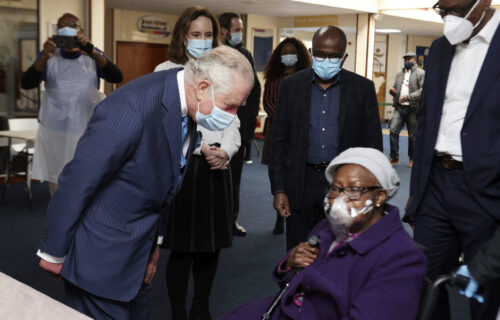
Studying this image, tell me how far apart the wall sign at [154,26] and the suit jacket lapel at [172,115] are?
11.2 metres

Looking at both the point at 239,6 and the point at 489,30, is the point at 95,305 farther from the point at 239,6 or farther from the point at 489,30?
the point at 239,6

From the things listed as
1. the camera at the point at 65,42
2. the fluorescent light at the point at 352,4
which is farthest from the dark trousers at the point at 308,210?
the fluorescent light at the point at 352,4

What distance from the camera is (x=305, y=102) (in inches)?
115

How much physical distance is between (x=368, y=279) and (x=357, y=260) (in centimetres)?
7

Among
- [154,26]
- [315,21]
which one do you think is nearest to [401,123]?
[315,21]

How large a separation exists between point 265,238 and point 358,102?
242 centimetres

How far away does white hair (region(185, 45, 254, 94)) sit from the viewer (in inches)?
69.1

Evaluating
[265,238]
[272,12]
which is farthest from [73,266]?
[272,12]

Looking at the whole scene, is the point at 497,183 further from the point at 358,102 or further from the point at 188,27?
the point at 188,27

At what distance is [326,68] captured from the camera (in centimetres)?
289

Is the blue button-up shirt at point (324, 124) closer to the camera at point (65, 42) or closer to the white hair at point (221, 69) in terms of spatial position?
the white hair at point (221, 69)

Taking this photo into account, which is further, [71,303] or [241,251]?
[241,251]

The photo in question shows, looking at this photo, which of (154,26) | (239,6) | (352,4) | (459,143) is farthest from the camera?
(154,26)

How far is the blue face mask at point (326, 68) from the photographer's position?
289 centimetres
